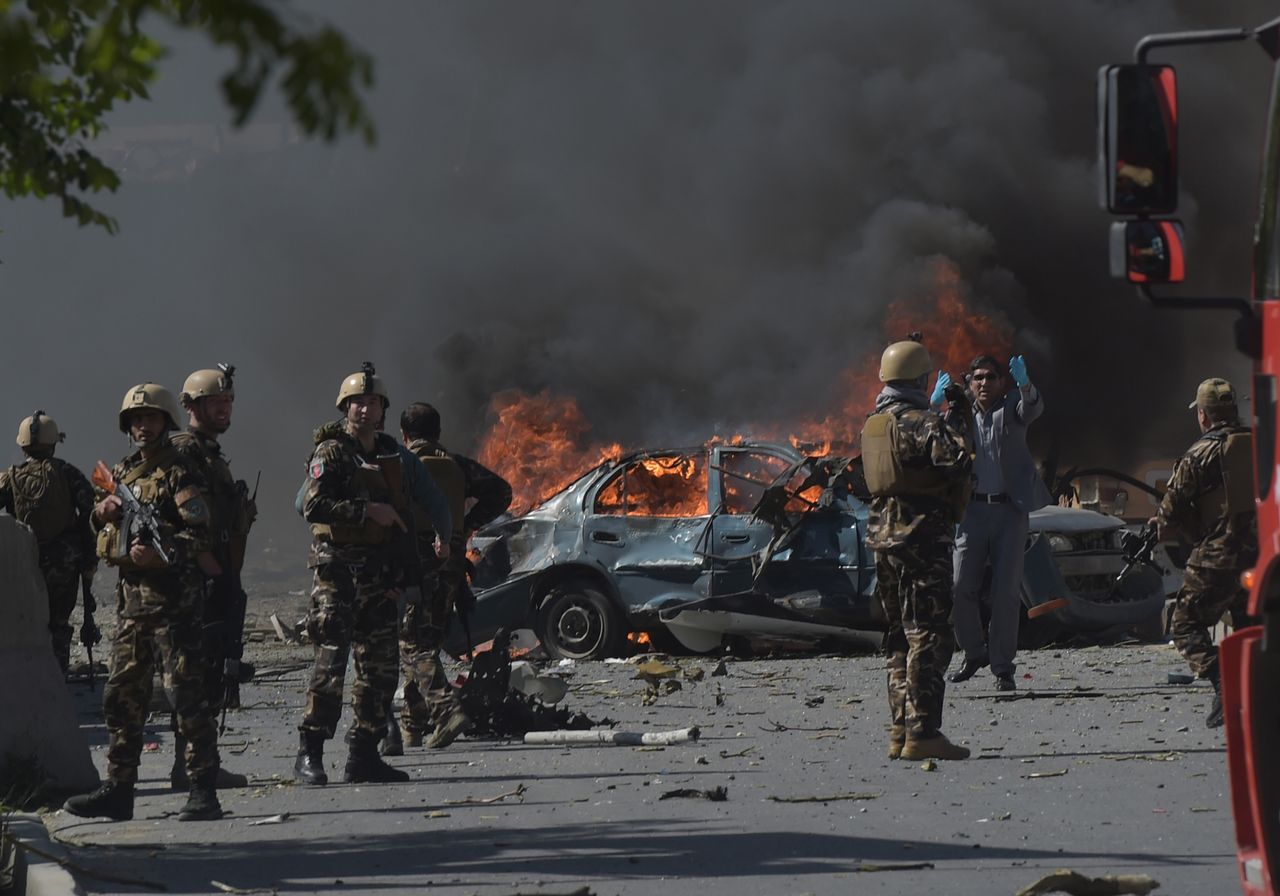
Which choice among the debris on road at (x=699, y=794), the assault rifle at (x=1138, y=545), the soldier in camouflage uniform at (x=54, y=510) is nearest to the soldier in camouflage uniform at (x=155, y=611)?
the debris on road at (x=699, y=794)

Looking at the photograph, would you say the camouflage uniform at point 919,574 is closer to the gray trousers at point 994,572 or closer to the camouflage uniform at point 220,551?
the gray trousers at point 994,572

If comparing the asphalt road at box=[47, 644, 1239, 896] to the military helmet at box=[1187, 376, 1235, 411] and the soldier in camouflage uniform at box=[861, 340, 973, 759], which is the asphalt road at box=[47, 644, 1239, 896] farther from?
the military helmet at box=[1187, 376, 1235, 411]

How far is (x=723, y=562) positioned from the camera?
549 inches

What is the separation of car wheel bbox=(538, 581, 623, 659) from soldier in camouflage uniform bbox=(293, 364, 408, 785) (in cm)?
581

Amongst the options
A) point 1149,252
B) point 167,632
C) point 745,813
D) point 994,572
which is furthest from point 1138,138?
point 994,572

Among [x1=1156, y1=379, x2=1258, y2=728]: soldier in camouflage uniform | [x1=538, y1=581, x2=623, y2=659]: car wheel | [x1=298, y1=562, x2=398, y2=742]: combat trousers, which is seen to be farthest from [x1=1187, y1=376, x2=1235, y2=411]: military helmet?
[x1=538, y1=581, x2=623, y2=659]: car wheel

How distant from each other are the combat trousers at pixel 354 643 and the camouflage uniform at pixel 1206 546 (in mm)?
3719

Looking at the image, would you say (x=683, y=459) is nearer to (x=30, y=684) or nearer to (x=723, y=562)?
(x=723, y=562)

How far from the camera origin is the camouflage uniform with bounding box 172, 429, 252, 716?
7.72 meters

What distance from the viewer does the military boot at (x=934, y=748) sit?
27.2ft

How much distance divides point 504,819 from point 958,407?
126 inches

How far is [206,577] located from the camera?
7.93m

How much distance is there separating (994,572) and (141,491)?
5395mm

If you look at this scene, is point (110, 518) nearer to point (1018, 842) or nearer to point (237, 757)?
point (237, 757)
